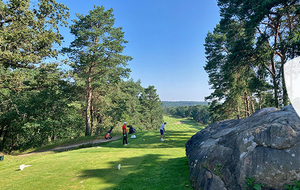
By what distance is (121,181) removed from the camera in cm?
548

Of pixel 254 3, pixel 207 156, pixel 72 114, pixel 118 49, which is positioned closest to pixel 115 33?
pixel 118 49

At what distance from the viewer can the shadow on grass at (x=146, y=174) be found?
516 centimetres

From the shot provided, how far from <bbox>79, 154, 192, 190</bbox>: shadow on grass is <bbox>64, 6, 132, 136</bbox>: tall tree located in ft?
48.3

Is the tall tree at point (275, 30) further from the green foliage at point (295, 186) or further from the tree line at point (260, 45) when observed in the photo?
the green foliage at point (295, 186)

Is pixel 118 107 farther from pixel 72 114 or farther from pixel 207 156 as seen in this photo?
pixel 207 156

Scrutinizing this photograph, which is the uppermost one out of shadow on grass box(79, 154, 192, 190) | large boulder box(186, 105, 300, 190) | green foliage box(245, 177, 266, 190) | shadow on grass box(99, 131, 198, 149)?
large boulder box(186, 105, 300, 190)

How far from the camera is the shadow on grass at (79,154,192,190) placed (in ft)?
16.9

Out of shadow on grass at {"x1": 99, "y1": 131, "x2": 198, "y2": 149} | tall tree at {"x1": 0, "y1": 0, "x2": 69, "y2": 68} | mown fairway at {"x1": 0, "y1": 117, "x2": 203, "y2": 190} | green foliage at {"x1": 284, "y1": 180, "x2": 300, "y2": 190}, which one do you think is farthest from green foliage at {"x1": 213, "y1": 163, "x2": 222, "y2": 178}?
tall tree at {"x1": 0, "y1": 0, "x2": 69, "y2": 68}

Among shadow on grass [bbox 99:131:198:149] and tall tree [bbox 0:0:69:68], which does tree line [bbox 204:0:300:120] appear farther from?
tall tree [bbox 0:0:69:68]

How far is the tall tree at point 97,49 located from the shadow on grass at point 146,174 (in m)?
14.7

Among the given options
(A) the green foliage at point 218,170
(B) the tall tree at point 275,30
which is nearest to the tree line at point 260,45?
(B) the tall tree at point 275,30

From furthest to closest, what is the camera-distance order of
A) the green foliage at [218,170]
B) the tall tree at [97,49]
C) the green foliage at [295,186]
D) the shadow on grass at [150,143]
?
the tall tree at [97,49], the shadow on grass at [150,143], the green foliage at [218,170], the green foliage at [295,186]

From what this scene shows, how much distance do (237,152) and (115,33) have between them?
2129 centimetres

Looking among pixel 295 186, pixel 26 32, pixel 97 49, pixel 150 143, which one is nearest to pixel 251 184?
pixel 295 186
